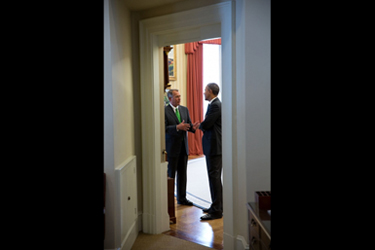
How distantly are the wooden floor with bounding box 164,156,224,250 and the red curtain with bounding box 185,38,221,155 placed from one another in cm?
375

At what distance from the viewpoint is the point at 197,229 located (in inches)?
106

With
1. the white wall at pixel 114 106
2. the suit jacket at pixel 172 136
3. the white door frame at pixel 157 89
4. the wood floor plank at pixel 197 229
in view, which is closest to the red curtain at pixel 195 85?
the suit jacket at pixel 172 136

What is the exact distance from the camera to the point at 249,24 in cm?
187

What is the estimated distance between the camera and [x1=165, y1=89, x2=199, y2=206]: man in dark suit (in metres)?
3.23

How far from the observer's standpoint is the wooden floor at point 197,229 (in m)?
2.45

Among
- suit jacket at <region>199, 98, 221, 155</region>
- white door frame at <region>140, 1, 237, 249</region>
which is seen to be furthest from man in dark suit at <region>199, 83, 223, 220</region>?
white door frame at <region>140, 1, 237, 249</region>

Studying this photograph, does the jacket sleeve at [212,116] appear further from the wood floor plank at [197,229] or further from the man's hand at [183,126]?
the wood floor plank at [197,229]

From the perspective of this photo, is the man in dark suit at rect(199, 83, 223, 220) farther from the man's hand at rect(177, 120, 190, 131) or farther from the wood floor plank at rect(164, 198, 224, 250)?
the man's hand at rect(177, 120, 190, 131)

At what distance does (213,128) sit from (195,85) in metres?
3.99

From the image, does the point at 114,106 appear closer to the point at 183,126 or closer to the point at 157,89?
the point at 157,89

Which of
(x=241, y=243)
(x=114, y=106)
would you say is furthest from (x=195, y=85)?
(x=241, y=243)
